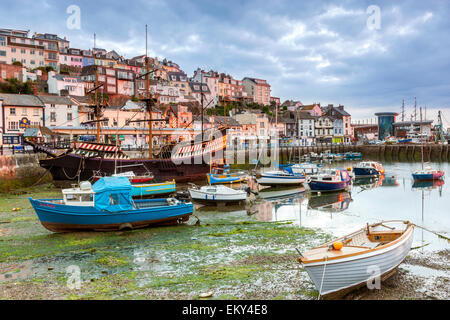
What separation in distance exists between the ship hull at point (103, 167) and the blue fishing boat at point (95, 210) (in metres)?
12.3

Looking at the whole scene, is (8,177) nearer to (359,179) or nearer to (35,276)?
(35,276)

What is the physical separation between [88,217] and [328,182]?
21.3 metres

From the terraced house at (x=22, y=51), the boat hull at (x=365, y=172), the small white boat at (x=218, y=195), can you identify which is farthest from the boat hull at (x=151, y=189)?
the terraced house at (x=22, y=51)

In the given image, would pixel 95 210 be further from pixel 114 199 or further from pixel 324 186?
pixel 324 186

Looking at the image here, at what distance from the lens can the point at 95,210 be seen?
16.0 m

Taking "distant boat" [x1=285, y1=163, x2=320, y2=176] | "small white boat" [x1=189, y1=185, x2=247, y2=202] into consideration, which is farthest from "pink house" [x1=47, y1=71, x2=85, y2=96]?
"small white boat" [x1=189, y1=185, x2=247, y2=202]

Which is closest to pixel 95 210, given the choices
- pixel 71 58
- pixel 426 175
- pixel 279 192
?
pixel 279 192

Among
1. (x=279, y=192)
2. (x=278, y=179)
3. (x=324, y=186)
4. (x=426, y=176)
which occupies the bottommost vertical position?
(x=279, y=192)

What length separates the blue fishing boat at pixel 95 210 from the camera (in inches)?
616

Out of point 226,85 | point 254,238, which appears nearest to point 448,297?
point 254,238

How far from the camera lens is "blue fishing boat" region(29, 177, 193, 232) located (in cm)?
1564

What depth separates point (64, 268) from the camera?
1175cm
